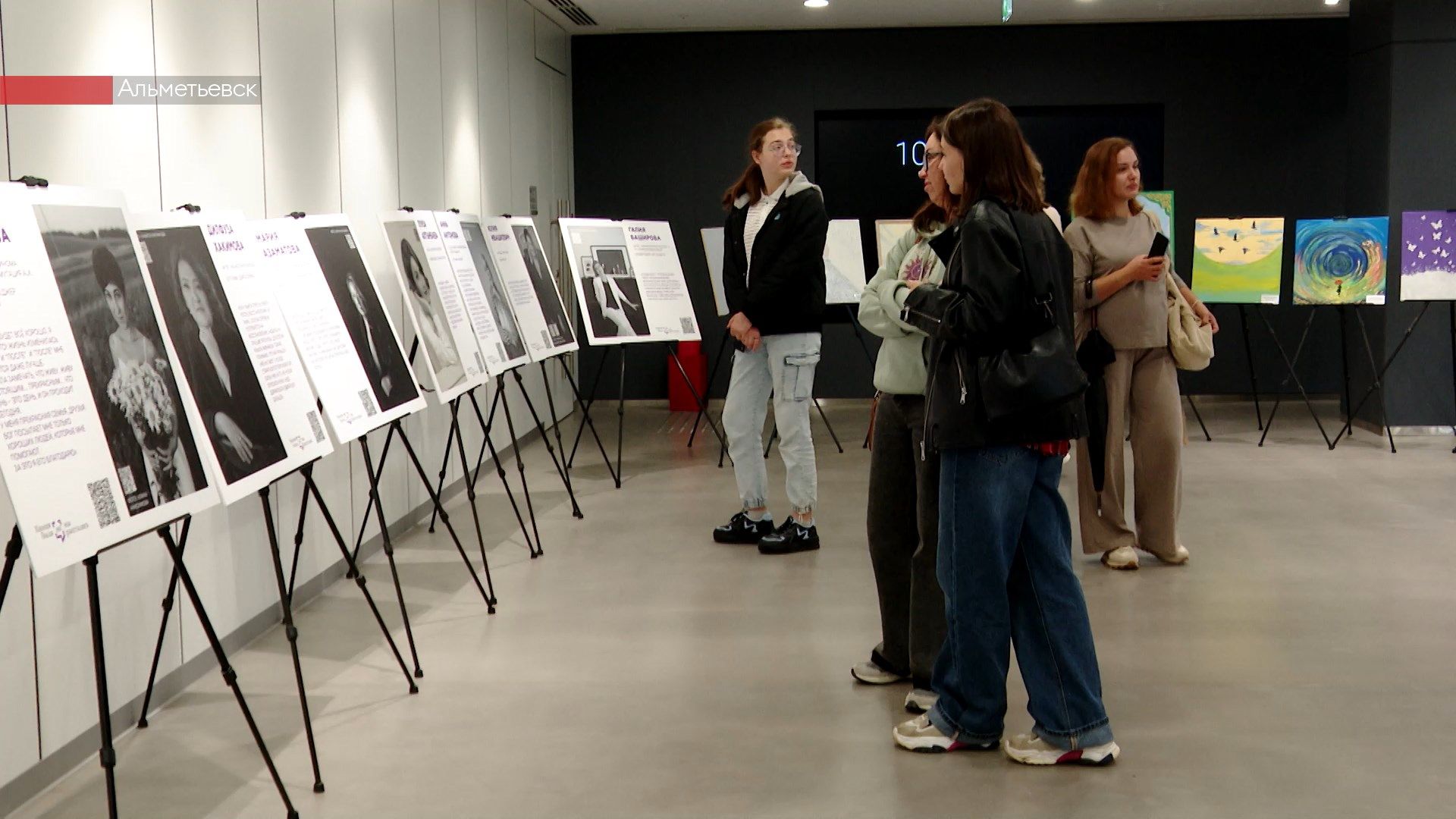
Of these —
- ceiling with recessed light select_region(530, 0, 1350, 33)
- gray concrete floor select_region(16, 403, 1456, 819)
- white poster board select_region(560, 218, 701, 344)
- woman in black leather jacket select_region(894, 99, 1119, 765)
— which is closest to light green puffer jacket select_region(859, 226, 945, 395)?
woman in black leather jacket select_region(894, 99, 1119, 765)

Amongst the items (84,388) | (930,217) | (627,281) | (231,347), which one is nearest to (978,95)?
(627,281)

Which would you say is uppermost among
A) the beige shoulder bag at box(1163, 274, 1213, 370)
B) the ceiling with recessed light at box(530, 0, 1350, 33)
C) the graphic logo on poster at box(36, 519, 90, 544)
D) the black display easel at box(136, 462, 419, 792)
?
the ceiling with recessed light at box(530, 0, 1350, 33)

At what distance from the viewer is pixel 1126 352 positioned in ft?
17.5

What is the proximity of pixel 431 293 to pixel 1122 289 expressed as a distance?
2.65 m

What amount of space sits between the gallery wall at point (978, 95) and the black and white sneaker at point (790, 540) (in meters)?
5.53

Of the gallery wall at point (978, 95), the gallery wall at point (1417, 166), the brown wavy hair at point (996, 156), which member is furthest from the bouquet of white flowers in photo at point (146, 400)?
the gallery wall at point (978, 95)

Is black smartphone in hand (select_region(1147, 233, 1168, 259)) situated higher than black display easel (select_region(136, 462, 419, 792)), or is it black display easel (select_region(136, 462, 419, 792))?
black smartphone in hand (select_region(1147, 233, 1168, 259))

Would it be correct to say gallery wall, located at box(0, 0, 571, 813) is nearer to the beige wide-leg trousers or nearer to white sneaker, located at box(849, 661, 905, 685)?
white sneaker, located at box(849, 661, 905, 685)

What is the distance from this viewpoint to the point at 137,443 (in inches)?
108

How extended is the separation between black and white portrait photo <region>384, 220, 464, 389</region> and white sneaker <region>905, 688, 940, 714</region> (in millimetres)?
2247

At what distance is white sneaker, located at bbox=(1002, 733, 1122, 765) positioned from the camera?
329 cm

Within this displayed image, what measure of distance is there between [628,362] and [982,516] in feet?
27.8

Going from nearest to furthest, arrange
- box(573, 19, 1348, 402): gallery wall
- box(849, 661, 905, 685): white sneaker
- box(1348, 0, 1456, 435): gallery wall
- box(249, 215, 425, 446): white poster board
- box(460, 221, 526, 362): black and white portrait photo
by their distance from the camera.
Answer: box(249, 215, 425, 446): white poster board
box(849, 661, 905, 685): white sneaker
box(460, 221, 526, 362): black and white portrait photo
box(1348, 0, 1456, 435): gallery wall
box(573, 19, 1348, 402): gallery wall

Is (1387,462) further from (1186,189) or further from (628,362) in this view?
(628,362)
